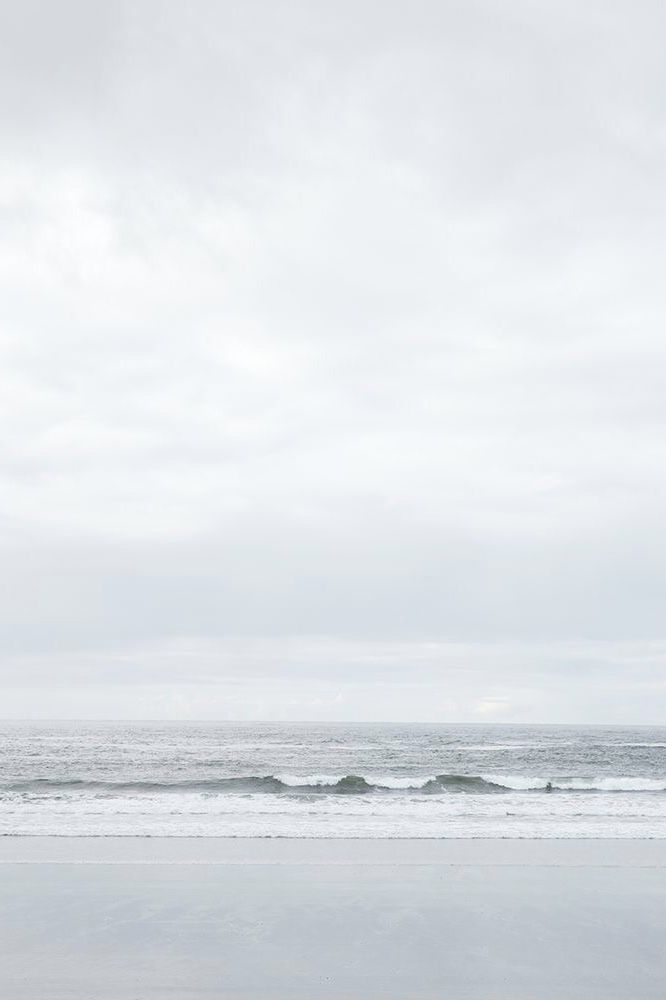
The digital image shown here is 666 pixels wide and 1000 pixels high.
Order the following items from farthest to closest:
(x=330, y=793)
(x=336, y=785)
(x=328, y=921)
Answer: (x=336, y=785) → (x=330, y=793) → (x=328, y=921)

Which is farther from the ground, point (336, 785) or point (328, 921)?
point (328, 921)

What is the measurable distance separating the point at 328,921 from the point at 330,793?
64.4 feet

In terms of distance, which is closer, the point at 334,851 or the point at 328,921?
the point at 328,921

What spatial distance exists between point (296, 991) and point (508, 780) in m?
28.8

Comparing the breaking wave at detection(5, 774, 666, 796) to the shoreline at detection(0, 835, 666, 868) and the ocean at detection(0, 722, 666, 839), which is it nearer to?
→ the ocean at detection(0, 722, 666, 839)

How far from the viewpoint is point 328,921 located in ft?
41.1

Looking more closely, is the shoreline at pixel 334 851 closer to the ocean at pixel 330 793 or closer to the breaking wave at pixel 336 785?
the ocean at pixel 330 793

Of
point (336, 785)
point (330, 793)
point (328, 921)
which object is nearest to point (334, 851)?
point (328, 921)

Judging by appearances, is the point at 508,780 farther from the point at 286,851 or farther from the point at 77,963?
the point at 77,963

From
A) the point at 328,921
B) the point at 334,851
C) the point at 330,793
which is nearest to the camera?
the point at 328,921

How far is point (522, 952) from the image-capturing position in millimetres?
11242

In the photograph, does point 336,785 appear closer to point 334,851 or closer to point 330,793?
point 330,793

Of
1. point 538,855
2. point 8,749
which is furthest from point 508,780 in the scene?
point 8,749

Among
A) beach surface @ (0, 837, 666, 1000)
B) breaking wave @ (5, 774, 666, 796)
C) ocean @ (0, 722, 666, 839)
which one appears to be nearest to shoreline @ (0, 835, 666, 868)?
beach surface @ (0, 837, 666, 1000)
